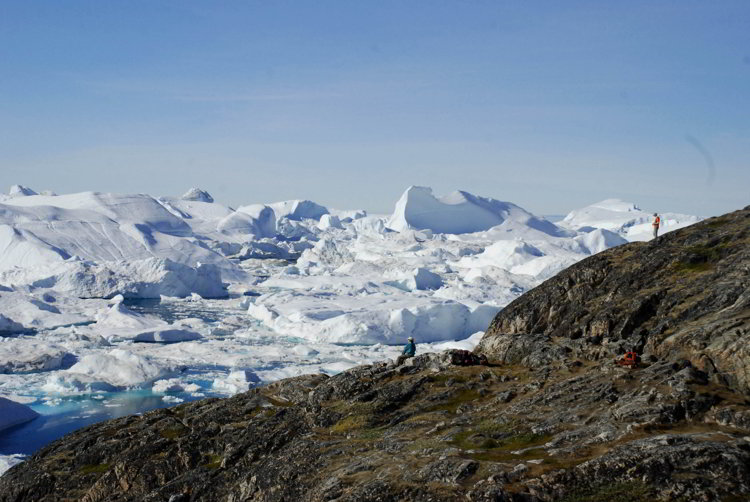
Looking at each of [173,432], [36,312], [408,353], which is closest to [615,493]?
[408,353]

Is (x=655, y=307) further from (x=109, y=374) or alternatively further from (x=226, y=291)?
(x=226, y=291)

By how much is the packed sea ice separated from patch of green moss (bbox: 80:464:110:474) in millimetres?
11504

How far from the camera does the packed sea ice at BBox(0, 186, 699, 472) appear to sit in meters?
47.0

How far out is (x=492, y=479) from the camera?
12828 mm

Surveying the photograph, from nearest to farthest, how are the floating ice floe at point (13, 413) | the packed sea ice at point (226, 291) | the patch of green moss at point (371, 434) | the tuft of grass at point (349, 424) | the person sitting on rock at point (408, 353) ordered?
the patch of green moss at point (371, 434)
the tuft of grass at point (349, 424)
the person sitting on rock at point (408, 353)
the floating ice floe at point (13, 413)
the packed sea ice at point (226, 291)

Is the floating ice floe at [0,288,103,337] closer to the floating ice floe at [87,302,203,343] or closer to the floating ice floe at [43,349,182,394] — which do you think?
the floating ice floe at [87,302,203,343]

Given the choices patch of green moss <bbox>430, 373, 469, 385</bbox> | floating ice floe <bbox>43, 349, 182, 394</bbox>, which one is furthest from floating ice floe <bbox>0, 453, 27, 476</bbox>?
patch of green moss <bbox>430, 373, 469, 385</bbox>

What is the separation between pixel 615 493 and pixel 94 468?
16167 mm

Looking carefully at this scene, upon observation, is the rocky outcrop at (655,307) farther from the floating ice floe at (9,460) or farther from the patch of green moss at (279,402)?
the floating ice floe at (9,460)

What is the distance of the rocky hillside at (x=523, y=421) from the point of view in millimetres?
12750

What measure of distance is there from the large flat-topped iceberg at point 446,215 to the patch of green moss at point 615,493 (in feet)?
441

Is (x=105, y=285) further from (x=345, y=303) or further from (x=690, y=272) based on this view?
(x=690, y=272)

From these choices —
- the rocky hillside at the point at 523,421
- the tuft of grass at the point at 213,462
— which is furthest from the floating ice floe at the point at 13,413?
the tuft of grass at the point at 213,462

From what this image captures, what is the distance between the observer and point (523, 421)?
16.1 m
